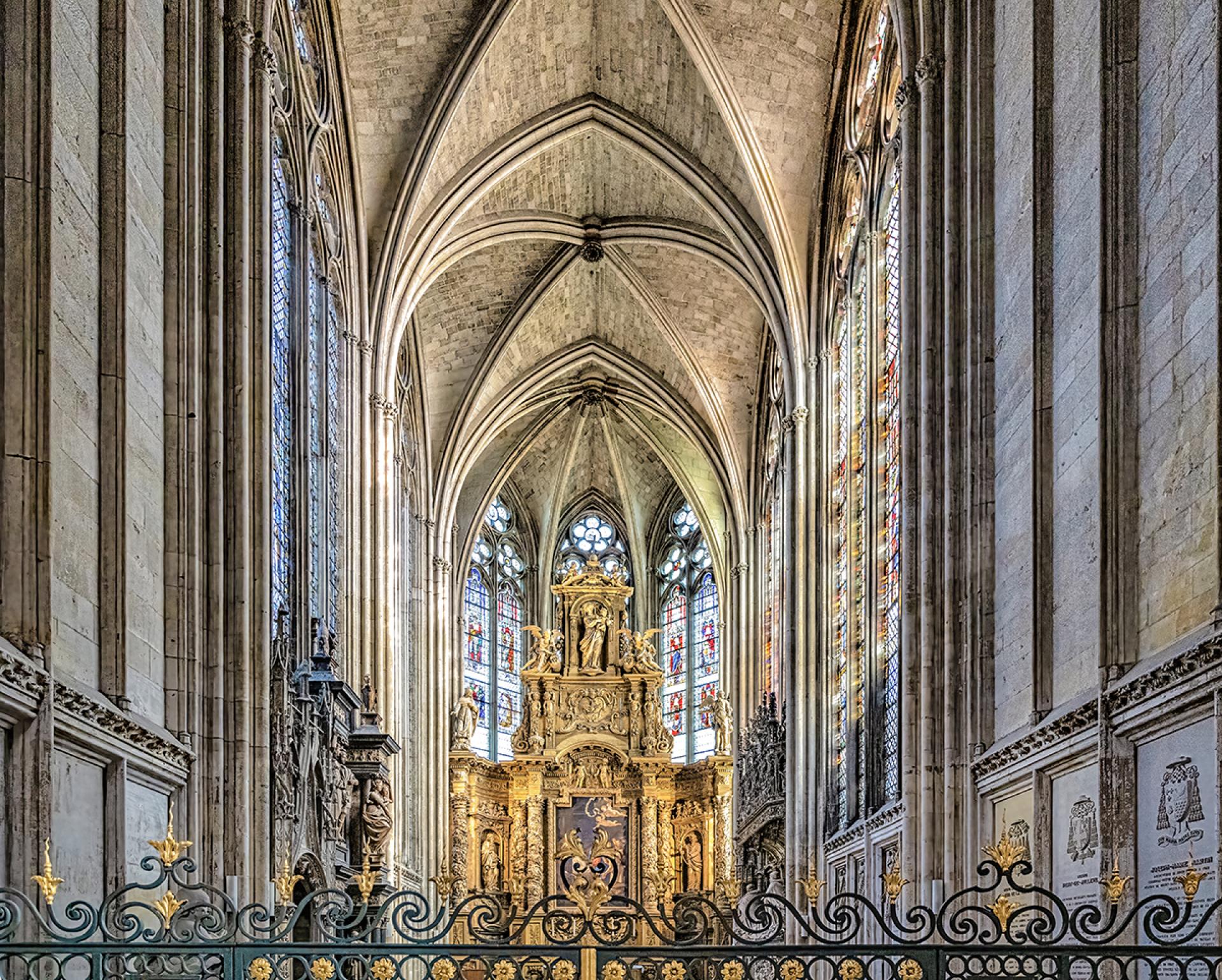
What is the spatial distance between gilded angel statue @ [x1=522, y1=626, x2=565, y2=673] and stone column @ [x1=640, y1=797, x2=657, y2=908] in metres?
3.83

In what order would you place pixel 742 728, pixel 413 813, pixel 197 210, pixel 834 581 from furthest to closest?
1. pixel 742 728
2. pixel 413 813
3. pixel 834 581
4. pixel 197 210

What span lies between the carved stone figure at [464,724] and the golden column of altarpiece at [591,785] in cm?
3

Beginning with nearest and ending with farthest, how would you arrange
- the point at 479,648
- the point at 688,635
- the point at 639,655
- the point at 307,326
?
1. the point at 307,326
2. the point at 639,655
3. the point at 479,648
4. the point at 688,635

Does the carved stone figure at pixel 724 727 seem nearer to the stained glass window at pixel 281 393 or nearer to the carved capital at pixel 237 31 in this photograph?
the stained glass window at pixel 281 393

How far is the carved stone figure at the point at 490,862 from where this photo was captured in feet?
119

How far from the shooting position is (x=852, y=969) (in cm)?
681

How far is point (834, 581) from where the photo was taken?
80.3 ft

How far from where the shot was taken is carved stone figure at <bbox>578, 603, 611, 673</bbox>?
124 ft

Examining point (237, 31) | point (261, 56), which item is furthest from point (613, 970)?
point (261, 56)

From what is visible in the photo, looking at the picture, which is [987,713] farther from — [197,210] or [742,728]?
[742,728]

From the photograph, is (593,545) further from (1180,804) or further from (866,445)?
(1180,804)

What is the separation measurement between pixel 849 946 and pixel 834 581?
17938 millimetres

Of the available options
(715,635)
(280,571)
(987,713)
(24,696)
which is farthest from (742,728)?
(24,696)

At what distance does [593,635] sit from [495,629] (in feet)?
11.3
